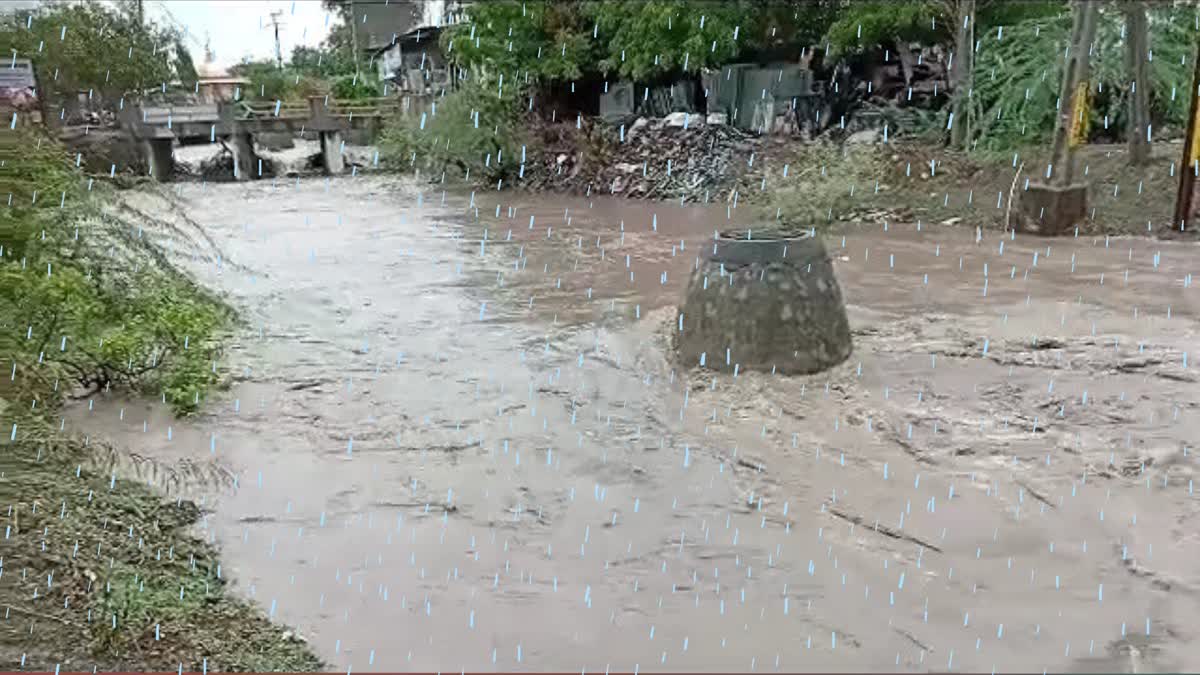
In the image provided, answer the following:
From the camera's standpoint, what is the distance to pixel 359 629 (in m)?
3.73

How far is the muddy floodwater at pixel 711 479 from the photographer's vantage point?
3641 millimetres

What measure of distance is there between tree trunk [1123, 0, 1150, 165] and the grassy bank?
33.8 ft

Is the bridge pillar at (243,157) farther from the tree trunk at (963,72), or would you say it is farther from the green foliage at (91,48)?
the tree trunk at (963,72)

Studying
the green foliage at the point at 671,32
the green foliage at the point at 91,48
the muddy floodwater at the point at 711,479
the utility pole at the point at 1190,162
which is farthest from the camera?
the green foliage at the point at 671,32

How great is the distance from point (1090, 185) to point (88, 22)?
12.5 meters

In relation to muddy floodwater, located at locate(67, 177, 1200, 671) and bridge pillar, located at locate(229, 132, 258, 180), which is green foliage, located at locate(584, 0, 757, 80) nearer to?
muddy floodwater, located at locate(67, 177, 1200, 671)

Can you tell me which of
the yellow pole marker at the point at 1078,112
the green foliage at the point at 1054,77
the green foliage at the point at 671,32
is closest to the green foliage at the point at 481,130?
the green foliage at the point at 671,32

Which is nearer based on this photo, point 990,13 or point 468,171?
point 990,13

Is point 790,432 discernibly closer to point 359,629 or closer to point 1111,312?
point 359,629

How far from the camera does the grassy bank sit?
3447mm

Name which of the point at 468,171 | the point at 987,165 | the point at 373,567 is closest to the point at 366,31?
the point at 468,171

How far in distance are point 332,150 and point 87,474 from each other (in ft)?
85.4

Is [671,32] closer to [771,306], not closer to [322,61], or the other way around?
[771,306]

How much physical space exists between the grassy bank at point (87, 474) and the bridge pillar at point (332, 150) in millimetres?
22919
